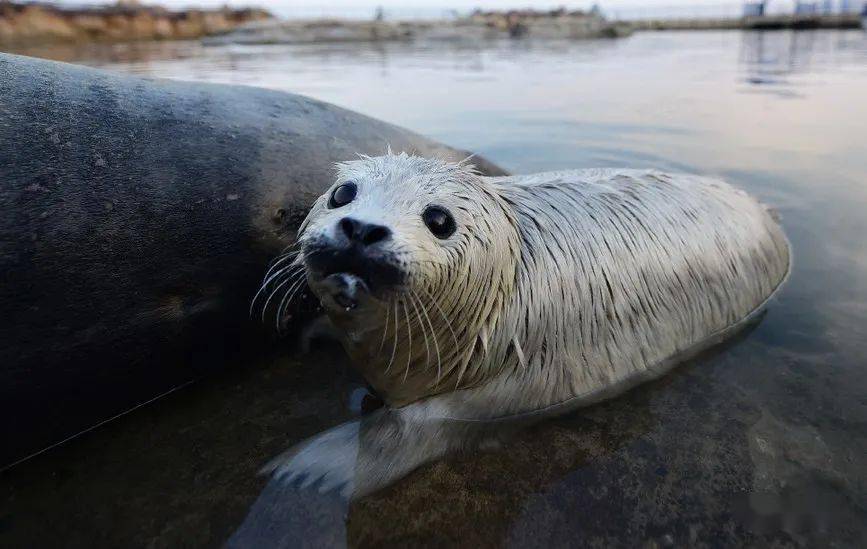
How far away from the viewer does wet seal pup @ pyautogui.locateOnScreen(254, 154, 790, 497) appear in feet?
6.55

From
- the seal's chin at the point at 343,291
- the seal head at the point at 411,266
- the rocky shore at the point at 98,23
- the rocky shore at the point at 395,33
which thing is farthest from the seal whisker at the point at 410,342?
the rocky shore at the point at 98,23

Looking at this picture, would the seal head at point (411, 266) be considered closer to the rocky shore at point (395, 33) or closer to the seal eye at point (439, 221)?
the seal eye at point (439, 221)

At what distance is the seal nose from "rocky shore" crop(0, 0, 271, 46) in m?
27.8

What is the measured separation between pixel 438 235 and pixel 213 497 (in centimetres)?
116

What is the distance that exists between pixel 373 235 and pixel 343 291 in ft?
0.71

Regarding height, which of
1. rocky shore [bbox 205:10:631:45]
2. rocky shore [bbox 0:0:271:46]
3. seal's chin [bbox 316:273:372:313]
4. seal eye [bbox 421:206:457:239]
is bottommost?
seal's chin [bbox 316:273:372:313]

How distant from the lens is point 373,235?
1818 mm

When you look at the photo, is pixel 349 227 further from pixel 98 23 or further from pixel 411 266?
pixel 98 23

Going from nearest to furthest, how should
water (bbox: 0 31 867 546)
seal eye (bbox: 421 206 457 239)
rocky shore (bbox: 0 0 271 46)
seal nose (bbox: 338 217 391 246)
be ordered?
seal nose (bbox: 338 217 391 246), water (bbox: 0 31 867 546), seal eye (bbox: 421 206 457 239), rocky shore (bbox: 0 0 271 46)

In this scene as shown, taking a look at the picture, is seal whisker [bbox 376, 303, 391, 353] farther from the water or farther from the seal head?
the water

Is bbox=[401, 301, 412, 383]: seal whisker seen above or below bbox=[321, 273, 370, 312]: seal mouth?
below

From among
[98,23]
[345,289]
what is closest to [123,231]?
[345,289]

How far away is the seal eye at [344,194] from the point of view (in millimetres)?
2143

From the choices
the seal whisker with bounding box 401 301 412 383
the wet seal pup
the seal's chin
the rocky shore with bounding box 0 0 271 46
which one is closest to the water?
the wet seal pup
